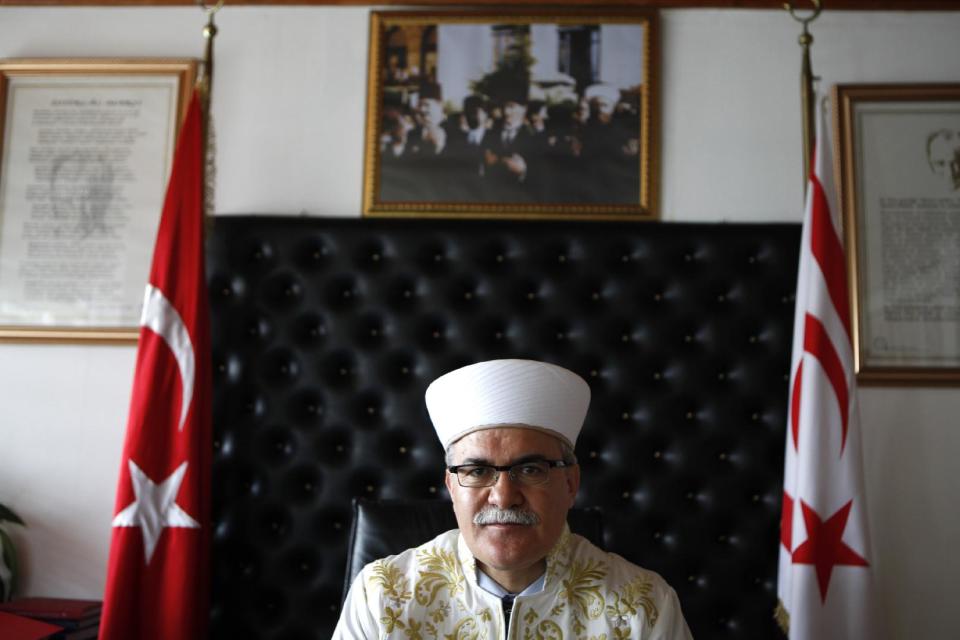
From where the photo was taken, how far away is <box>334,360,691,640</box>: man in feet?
4.34

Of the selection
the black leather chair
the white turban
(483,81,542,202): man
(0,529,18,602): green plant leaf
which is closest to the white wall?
(0,529,18,602): green plant leaf

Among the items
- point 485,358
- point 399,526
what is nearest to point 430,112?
point 485,358

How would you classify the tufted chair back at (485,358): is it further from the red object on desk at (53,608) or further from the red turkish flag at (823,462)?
the red object on desk at (53,608)

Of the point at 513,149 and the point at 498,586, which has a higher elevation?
the point at 513,149

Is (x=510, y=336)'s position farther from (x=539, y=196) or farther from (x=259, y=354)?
(x=259, y=354)

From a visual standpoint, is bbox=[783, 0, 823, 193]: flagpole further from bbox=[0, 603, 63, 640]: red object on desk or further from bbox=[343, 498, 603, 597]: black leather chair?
bbox=[0, 603, 63, 640]: red object on desk

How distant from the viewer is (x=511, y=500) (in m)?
1.31

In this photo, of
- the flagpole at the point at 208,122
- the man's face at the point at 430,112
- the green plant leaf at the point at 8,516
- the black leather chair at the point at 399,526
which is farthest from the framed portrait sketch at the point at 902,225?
the green plant leaf at the point at 8,516

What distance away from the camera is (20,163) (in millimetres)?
2549

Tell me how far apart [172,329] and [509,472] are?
1.25m

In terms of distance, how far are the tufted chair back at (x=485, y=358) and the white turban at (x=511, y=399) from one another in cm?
88

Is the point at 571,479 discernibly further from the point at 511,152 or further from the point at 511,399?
the point at 511,152

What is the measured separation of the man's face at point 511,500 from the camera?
1309 millimetres

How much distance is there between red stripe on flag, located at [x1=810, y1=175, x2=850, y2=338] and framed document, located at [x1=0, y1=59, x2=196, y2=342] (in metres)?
1.95
